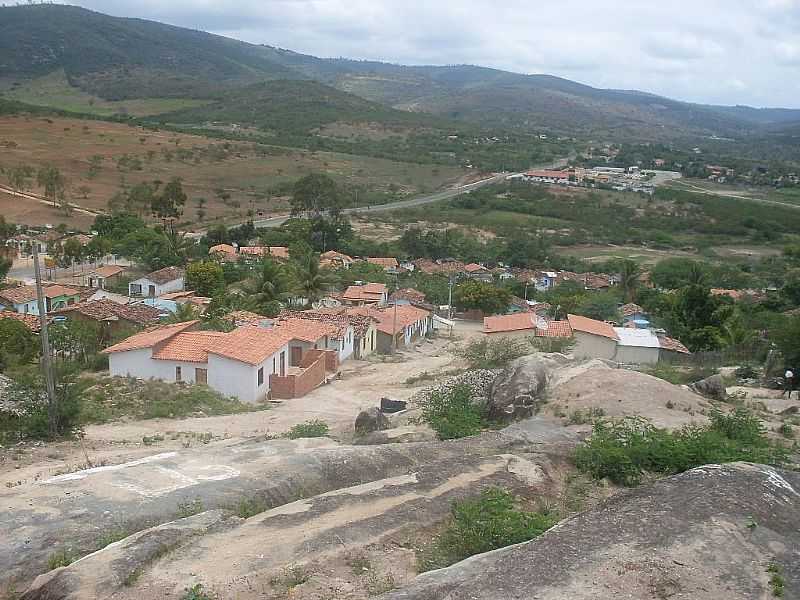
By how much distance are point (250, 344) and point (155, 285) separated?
1773 centimetres

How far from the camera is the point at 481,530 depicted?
8.87 m

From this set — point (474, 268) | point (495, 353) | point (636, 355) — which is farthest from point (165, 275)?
point (636, 355)

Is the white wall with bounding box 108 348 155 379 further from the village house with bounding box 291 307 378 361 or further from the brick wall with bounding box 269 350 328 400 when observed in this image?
the village house with bounding box 291 307 378 361

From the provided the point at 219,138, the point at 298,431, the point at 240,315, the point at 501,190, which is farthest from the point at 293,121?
the point at 298,431

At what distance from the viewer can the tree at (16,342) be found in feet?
80.4

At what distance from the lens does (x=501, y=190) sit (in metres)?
100

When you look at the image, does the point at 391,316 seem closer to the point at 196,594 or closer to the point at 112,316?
the point at 112,316

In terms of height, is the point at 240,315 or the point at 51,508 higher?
the point at 51,508

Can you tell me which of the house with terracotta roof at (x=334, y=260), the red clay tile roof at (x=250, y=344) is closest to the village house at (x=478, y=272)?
the house with terracotta roof at (x=334, y=260)

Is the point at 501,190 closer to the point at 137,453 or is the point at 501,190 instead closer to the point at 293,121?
the point at 293,121

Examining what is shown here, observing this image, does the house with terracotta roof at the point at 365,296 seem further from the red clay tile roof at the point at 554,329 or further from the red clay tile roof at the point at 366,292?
the red clay tile roof at the point at 554,329

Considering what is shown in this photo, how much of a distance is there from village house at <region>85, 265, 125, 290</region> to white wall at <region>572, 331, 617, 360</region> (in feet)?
84.0

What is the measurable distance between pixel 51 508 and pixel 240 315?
1987 centimetres

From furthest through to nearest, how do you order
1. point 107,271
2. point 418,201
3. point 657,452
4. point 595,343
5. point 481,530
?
point 418,201 → point 107,271 → point 595,343 → point 657,452 → point 481,530
